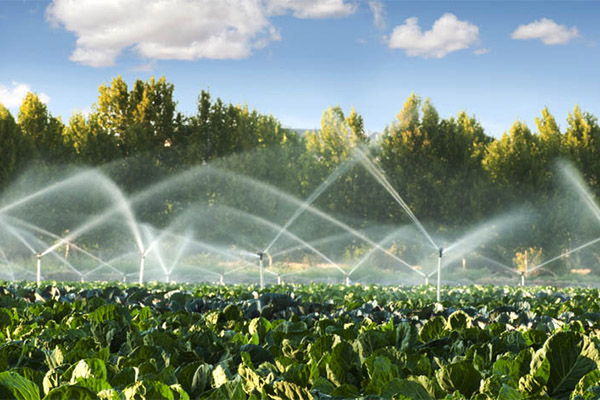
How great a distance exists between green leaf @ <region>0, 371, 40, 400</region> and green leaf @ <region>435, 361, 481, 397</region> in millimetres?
1113

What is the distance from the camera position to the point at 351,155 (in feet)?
96.7

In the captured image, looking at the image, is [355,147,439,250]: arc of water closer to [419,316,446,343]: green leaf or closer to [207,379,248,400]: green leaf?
[419,316,446,343]: green leaf

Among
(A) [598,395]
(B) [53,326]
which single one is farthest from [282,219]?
(A) [598,395]

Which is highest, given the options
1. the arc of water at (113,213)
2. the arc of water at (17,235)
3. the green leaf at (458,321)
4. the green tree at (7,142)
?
the green tree at (7,142)

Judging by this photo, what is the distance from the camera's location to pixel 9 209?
2569 centimetres

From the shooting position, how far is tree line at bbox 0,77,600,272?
86.5 ft

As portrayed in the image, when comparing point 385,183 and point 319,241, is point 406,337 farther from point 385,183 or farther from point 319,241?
point 319,241

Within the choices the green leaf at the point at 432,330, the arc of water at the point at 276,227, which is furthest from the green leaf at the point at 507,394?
the arc of water at the point at 276,227

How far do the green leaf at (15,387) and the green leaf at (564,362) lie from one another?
1.38 meters

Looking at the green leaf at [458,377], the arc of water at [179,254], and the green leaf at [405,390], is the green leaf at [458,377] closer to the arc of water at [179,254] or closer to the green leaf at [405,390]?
the green leaf at [405,390]

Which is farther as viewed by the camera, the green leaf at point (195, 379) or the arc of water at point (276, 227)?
the arc of water at point (276, 227)

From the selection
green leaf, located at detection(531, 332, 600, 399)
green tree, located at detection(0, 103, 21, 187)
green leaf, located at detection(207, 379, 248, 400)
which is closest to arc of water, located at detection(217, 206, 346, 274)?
green tree, located at detection(0, 103, 21, 187)

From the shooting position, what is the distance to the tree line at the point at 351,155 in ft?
86.5

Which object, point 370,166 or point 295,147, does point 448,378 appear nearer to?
point 370,166
